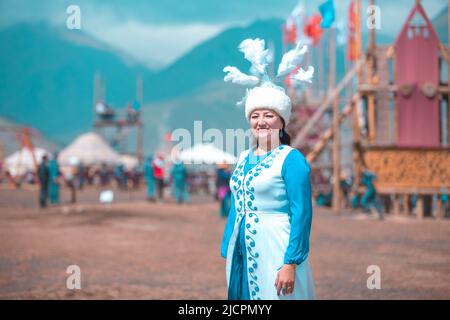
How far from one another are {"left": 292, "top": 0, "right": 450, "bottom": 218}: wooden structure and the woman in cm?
1616

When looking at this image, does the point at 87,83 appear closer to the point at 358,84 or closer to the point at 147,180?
the point at 147,180

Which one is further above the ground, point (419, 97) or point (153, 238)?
point (419, 97)

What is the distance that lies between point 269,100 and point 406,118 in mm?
17004

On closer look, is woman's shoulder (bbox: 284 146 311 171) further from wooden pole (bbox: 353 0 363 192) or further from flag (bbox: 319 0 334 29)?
wooden pole (bbox: 353 0 363 192)

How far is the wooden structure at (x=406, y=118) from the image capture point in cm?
1962

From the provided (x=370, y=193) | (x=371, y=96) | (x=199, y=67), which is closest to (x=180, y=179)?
(x=371, y=96)

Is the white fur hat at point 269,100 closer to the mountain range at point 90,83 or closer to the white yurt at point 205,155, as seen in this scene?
the white yurt at point 205,155

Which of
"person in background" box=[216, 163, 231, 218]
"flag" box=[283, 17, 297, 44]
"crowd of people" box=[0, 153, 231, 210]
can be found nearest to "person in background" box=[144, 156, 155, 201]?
"crowd of people" box=[0, 153, 231, 210]
